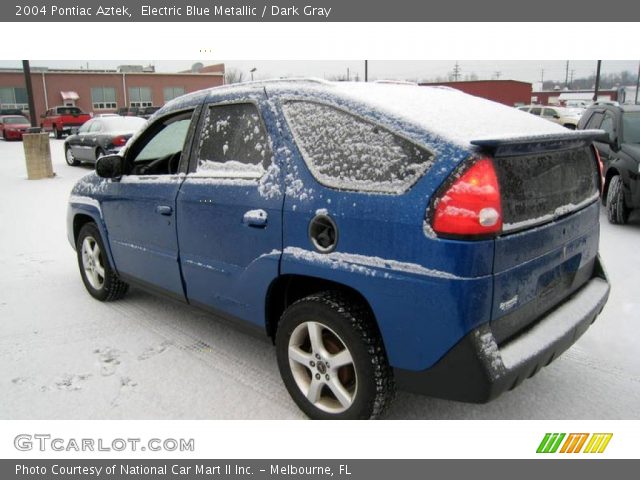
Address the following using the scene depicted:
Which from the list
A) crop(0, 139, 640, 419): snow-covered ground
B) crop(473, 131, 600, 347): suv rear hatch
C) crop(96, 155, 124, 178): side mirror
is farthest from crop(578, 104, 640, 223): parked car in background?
crop(96, 155, 124, 178): side mirror

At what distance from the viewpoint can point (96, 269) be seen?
15.2 feet

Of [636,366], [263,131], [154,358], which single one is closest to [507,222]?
[263,131]

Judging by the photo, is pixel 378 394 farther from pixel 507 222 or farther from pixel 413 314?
pixel 507 222

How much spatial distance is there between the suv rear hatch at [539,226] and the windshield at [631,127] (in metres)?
5.29

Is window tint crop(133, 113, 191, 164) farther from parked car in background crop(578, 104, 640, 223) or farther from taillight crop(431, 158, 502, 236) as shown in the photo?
parked car in background crop(578, 104, 640, 223)

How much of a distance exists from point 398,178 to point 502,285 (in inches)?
25.0

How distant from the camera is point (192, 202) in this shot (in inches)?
128

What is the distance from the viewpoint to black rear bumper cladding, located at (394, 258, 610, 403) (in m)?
2.15

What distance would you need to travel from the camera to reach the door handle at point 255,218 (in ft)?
9.07

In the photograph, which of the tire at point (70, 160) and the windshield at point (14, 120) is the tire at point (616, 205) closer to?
the tire at point (70, 160)

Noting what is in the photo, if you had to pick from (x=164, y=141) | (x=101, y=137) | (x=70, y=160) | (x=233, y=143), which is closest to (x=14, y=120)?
Result: (x=70, y=160)

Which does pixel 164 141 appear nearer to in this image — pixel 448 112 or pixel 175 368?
pixel 175 368

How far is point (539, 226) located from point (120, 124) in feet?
45.6

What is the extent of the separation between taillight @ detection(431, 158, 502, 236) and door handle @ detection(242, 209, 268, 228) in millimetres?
984
